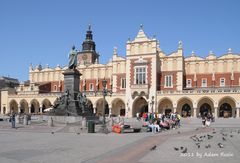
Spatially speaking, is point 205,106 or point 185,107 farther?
point 185,107

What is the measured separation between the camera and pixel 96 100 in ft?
221

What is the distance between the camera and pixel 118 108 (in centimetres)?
6856

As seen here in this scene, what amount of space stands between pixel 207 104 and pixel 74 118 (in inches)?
1383

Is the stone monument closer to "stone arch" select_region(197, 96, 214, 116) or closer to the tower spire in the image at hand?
"stone arch" select_region(197, 96, 214, 116)

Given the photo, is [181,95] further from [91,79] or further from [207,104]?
[91,79]

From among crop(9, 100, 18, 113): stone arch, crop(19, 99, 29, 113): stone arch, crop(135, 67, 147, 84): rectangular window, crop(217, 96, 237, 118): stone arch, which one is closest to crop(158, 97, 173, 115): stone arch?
crop(135, 67, 147, 84): rectangular window

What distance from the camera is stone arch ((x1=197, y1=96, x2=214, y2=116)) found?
59.6 metres

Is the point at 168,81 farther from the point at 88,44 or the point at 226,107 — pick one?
the point at 88,44

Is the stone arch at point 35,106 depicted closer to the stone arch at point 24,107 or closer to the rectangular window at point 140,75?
the stone arch at point 24,107

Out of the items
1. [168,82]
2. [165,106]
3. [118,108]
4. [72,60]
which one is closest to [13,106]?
[118,108]

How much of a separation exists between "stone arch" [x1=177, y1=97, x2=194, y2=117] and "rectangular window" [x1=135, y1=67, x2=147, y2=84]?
7978 millimetres

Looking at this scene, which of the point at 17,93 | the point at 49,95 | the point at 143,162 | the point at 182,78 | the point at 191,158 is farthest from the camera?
the point at 17,93

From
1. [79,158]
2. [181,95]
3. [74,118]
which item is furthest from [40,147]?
[181,95]

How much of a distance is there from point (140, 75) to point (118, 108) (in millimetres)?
9386
